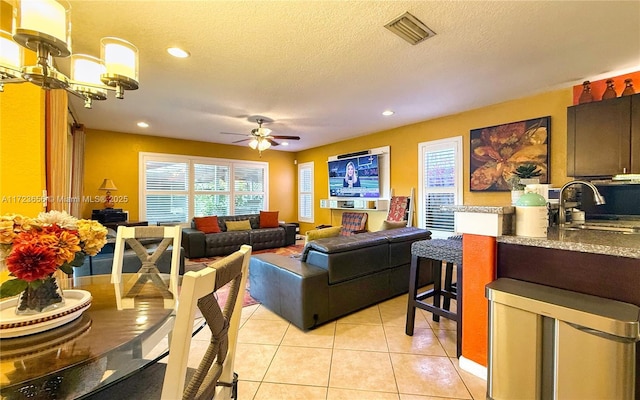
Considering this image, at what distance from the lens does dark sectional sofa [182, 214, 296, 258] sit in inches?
216

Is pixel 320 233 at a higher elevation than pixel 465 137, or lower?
lower

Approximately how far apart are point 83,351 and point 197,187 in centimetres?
613

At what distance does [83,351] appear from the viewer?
1003 mm

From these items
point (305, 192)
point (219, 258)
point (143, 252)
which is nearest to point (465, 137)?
point (143, 252)

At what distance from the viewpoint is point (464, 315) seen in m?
2.03

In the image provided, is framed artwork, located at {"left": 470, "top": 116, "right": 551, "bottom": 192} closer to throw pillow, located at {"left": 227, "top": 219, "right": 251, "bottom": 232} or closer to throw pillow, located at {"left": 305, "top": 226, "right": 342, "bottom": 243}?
throw pillow, located at {"left": 305, "top": 226, "right": 342, "bottom": 243}

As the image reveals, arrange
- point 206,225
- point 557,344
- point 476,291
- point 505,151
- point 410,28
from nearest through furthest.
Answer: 1. point 557,344
2. point 476,291
3. point 410,28
4. point 505,151
5. point 206,225

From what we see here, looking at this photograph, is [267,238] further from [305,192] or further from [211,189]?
[305,192]

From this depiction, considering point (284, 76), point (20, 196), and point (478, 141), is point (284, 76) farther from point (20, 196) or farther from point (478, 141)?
point (478, 141)

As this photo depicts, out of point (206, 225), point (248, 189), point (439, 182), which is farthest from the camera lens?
point (248, 189)

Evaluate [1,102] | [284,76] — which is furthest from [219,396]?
[284,76]

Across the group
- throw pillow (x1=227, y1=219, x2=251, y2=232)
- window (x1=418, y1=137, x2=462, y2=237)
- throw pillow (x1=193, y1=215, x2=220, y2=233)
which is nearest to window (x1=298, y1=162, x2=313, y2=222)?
throw pillow (x1=227, y1=219, x2=251, y2=232)

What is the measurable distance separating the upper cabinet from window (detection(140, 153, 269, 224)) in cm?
644

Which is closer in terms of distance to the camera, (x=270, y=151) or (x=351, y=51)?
(x=351, y=51)
